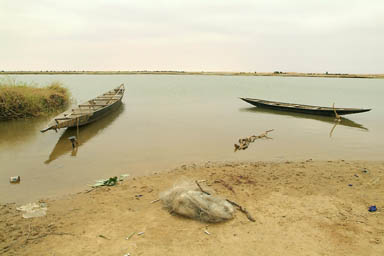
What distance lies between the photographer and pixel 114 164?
7148mm

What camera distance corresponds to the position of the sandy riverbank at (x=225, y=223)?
11.0 feet

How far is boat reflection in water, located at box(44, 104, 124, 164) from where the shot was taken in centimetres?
812

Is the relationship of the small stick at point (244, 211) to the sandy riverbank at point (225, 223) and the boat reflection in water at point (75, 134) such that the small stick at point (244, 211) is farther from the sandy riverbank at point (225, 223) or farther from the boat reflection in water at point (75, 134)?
the boat reflection in water at point (75, 134)

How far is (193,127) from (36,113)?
9.00m

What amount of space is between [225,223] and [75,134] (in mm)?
8471

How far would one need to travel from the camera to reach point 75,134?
33.8ft

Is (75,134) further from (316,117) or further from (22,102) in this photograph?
(316,117)

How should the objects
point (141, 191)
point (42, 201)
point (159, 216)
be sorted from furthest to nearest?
point (141, 191) → point (42, 201) → point (159, 216)

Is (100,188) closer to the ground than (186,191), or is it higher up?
closer to the ground

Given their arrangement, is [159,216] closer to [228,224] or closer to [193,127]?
[228,224]

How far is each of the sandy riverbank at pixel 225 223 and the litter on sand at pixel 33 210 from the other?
4.3 inches

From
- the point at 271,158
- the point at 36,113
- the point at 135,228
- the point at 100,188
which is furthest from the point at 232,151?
the point at 36,113

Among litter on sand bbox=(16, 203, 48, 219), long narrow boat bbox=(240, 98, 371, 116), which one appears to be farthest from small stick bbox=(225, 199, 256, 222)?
long narrow boat bbox=(240, 98, 371, 116)

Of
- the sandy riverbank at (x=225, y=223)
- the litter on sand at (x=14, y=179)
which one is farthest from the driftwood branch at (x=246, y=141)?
the litter on sand at (x=14, y=179)
